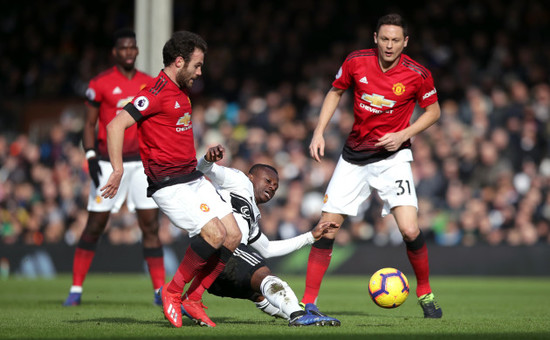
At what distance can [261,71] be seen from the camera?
63.3 feet

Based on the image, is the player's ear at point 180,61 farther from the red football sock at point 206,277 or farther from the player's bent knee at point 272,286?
the player's bent knee at point 272,286

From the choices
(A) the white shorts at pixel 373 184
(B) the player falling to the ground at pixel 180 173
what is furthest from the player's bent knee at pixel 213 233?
(A) the white shorts at pixel 373 184

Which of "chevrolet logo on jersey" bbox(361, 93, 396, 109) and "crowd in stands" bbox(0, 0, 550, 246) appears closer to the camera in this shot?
"chevrolet logo on jersey" bbox(361, 93, 396, 109)

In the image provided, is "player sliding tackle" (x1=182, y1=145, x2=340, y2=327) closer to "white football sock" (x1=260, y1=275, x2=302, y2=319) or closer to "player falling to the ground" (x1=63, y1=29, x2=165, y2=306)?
"white football sock" (x1=260, y1=275, x2=302, y2=319)

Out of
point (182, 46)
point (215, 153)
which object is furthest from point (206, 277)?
point (182, 46)

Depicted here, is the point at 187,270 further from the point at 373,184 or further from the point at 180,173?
the point at 373,184

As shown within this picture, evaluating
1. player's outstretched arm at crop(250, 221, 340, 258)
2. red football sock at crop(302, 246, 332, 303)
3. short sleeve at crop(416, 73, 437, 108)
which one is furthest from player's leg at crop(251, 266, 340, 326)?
short sleeve at crop(416, 73, 437, 108)

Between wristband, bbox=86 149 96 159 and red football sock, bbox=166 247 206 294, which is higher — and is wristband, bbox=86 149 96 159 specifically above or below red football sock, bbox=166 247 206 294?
above

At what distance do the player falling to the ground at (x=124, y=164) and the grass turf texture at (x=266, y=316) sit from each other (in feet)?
1.54

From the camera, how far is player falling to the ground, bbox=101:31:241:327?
669 cm

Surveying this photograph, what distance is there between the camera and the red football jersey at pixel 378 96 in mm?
7832

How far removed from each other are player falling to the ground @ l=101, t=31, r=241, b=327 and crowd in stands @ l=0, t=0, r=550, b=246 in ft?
28.1

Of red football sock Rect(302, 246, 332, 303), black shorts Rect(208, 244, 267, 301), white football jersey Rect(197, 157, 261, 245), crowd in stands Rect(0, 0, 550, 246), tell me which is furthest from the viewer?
crowd in stands Rect(0, 0, 550, 246)

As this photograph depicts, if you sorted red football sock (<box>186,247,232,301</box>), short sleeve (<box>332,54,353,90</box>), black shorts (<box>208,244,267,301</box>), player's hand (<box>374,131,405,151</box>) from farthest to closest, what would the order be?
short sleeve (<box>332,54,353,90</box>) → player's hand (<box>374,131,405,151</box>) → black shorts (<box>208,244,267,301</box>) → red football sock (<box>186,247,232,301</box>)
